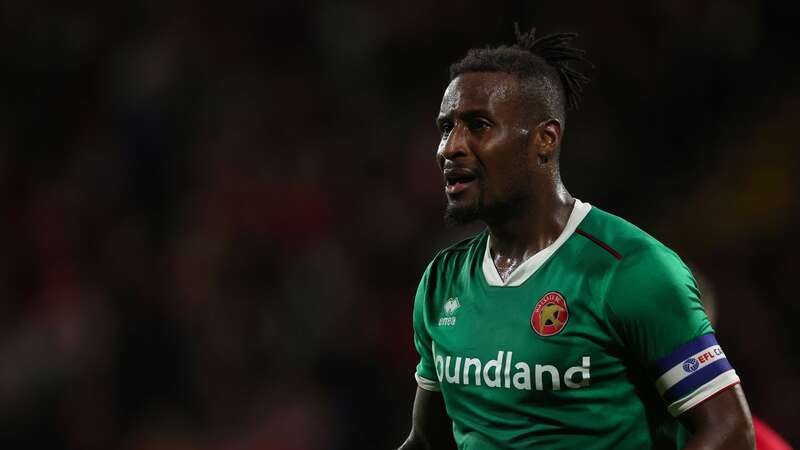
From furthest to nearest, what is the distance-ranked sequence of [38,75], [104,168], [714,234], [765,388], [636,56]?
[38,75] < [104,168] < [636,56] < [714,234] < [765,388]

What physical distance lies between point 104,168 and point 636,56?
12.3 ft

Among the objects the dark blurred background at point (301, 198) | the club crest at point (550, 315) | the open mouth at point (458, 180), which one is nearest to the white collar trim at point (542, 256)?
the club crest at point (550, 315)

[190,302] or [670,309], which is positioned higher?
[670,309]

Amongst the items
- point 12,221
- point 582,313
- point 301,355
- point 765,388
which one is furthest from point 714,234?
point 12,221

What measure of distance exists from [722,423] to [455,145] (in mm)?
957

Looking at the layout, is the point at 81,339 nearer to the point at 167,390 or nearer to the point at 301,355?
the point at 167,390

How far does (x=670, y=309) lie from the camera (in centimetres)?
245

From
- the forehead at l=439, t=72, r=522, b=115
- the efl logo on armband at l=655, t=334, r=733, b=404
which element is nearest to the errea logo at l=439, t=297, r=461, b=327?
the forehead at l=439, t=72, r=522, b=115

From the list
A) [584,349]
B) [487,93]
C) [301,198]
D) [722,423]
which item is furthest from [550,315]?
[301,198]

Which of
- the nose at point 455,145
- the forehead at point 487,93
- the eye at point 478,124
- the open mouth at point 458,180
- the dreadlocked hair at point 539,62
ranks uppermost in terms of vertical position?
the dreadlocked hair at point 539,62

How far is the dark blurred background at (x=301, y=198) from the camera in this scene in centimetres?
623

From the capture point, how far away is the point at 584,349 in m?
2.58

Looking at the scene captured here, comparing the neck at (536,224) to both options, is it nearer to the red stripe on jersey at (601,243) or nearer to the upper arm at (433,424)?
the red stripe on jersey at (601,243)

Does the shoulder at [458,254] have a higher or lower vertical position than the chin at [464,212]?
lower
